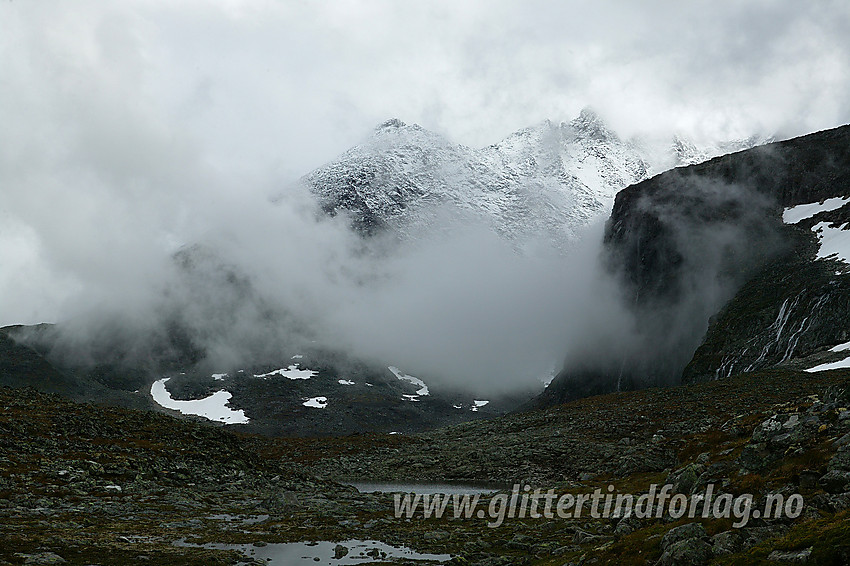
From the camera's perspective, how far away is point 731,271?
146 meters

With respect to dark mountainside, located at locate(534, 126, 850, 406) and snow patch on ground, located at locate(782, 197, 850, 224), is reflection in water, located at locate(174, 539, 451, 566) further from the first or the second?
snow patch on ground, located at locate(782, 197, 850, 224)

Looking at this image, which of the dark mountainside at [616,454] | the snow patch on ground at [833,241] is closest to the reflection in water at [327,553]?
the dark mountainside at [616,454]

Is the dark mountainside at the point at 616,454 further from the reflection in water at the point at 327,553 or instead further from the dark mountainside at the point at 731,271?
the dark mountainside at the point at 731,271

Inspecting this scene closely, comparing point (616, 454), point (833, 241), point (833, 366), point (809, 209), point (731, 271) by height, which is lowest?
point (616, 454)

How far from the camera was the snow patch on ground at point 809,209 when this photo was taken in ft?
468

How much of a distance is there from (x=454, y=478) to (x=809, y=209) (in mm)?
120988

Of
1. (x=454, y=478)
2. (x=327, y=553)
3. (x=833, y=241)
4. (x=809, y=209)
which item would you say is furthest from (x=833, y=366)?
(x=327, y=553)

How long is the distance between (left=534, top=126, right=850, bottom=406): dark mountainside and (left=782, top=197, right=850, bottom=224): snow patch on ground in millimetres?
2330

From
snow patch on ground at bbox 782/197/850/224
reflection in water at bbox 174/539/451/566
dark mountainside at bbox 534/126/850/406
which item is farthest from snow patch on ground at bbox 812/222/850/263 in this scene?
reflection in water at bbox 174/539/451/566

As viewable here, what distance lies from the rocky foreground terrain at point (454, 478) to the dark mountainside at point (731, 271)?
75.1ft

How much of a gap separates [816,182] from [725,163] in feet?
87.3

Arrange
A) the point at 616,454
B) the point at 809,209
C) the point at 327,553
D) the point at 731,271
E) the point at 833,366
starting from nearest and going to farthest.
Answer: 1. the point at 327,553
2. the point at 616,454
3. the point at 833,366
4. the point at 731,271
5. the point at 809,209

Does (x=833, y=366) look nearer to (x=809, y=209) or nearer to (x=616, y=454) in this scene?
(x=616, y=454)

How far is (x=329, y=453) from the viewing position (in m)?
114
